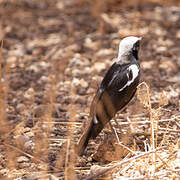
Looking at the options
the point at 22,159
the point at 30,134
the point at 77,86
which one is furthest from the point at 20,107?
the point at 22,159

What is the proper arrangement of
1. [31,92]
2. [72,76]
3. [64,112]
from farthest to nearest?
[72,76] → [31,92] → [64,112]

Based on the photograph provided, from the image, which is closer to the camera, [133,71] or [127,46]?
[133,71]

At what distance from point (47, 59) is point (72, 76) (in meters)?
0.84

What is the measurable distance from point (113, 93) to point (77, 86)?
164cm

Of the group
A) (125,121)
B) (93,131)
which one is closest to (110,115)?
(93,131)

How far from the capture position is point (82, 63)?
6730 millimetres

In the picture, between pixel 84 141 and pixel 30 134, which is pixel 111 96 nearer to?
pixel 84 141

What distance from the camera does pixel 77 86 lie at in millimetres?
5973

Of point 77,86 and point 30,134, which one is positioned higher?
point 77,86

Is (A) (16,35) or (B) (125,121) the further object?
(A) (16,35)

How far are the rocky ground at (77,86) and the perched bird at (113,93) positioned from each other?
0.50ft

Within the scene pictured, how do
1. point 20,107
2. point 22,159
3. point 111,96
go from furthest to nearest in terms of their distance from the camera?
1. point 20,107
2. point 111,96
3. point 22,159

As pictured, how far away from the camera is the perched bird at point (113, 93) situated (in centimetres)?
411

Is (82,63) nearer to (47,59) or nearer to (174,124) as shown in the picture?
(47,59)
